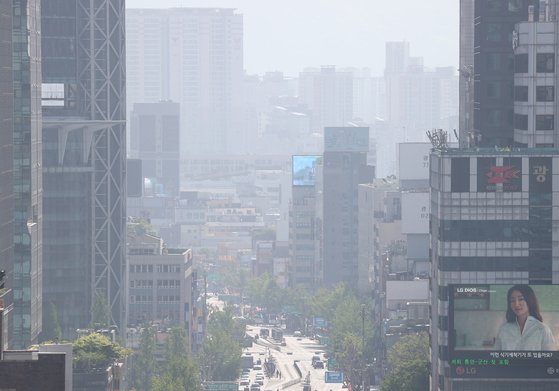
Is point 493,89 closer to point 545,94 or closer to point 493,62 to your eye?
point 493,62

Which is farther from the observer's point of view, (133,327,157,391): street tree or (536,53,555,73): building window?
(133,327,157,391): street tree

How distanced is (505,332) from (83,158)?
6123cm

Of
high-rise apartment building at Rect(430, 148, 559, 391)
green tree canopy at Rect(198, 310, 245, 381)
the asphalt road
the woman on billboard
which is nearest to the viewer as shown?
the woman on billboard

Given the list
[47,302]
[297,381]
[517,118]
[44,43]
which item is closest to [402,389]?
[517,118]

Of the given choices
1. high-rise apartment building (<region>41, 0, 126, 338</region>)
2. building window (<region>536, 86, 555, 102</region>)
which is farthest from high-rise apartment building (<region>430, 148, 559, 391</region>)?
high-rise apartment building (<region>41, 0, 126, 338</region>)

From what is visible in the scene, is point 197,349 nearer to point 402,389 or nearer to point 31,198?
point 402,389

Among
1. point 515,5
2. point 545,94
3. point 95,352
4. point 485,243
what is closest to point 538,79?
point 545,94

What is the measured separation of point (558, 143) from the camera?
95.2 m

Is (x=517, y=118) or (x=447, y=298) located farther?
(x=517, y=118)

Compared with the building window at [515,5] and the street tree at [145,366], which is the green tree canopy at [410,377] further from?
the street tree at [145,366]

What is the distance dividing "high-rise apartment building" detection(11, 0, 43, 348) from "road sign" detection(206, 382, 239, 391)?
176 ft

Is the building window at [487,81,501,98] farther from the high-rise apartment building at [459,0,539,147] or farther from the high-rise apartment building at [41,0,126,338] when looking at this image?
the high-rise apartment building at [41,0,126,338]

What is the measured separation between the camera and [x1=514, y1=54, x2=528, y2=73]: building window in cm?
9547

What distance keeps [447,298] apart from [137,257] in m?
82.3
